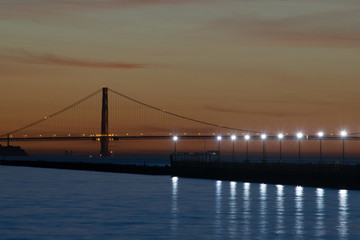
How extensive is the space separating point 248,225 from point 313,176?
1409 inches

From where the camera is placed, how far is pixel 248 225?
46969 mm

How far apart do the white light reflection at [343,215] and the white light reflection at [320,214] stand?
3.50ft

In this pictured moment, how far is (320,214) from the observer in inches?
2119

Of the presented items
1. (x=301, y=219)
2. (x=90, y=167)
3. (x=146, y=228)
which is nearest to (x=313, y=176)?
(x=301, y=219)

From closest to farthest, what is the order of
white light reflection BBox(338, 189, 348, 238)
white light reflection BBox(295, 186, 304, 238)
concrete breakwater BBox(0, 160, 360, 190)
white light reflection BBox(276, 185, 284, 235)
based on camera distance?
white light reflection BBox(338, 189, 348, 238) < white light reflection BBox(295, 186, 304, 238) < white light reflection BBox(276, 185, 284, 235) < concrete breakwater BBox(0, 160, 360, 190)

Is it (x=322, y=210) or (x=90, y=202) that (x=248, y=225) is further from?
(x=90, y=202)

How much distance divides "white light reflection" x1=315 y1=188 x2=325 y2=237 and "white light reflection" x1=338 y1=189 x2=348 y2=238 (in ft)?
3.50

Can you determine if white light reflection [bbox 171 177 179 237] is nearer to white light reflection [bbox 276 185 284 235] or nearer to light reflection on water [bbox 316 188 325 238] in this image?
white light reflection [bbox 276 185 284 235]

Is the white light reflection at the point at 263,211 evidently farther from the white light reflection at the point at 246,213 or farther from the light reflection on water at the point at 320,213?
the light reflection on water at the point at 320,213

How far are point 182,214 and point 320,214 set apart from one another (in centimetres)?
962

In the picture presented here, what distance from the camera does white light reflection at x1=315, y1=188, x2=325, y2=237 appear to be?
144 feet

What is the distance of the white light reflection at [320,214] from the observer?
4395cm

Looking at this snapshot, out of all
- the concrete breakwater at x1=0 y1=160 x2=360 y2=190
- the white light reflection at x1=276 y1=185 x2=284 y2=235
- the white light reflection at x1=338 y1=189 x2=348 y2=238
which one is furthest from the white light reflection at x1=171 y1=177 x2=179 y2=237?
the concrete breakwater at x1=0 y1=160 x2=360 y2=190

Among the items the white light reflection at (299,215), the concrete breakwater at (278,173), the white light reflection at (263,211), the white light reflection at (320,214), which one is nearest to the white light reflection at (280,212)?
the white light reflection at (263,211)
